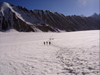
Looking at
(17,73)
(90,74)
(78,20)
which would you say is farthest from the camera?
(78,20)

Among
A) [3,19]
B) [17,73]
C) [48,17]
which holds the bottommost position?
[17,73]

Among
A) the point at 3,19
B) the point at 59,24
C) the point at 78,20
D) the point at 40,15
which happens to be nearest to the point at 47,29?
the point at 59,24

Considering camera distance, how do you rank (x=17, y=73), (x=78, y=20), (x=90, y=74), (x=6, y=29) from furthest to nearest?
(x=78, y=20) → (x=6, y=29) → (x=17, y=73) → (x=90, y=74)

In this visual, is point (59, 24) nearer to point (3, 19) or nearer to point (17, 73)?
point (3, 19)

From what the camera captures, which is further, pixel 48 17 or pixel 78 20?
pixel 78 20

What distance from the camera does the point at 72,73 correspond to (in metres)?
3.22

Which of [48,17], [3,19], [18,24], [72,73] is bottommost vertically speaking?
[72,73]

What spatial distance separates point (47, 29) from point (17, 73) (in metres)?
45.4

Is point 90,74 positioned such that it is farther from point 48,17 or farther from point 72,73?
point 48,17

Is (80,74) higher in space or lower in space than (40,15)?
lower

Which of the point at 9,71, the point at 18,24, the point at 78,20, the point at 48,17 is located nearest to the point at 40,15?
the point at 48,17

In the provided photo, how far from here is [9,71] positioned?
391 cm

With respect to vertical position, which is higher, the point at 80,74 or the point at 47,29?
the point at 47,29

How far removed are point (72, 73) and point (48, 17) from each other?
220 feet
